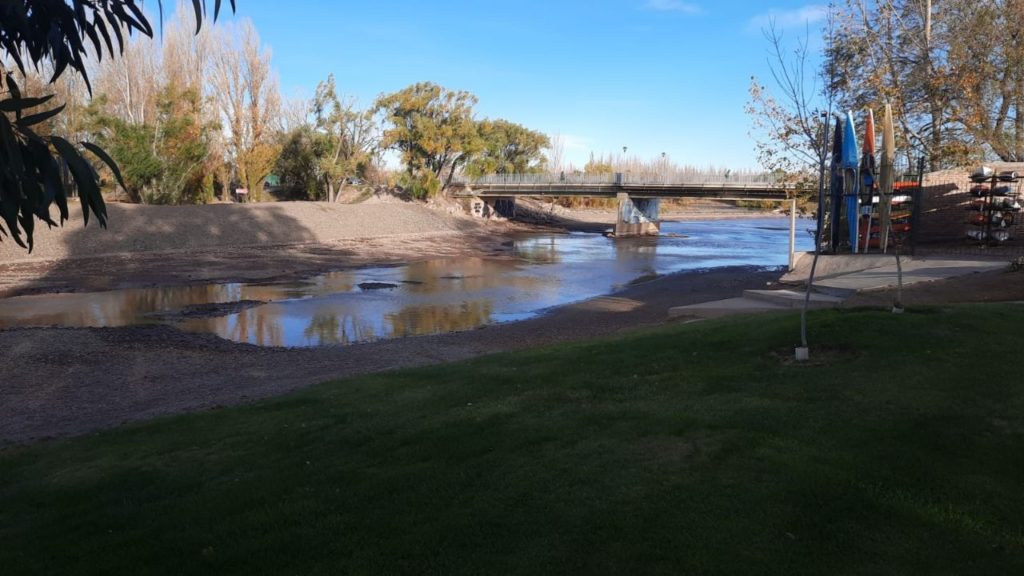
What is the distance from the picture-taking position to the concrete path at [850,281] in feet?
48.8

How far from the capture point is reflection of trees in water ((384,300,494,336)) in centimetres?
1912

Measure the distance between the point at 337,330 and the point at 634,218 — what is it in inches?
2104

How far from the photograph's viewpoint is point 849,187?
1848 cm

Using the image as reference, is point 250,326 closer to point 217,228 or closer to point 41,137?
point 41,137

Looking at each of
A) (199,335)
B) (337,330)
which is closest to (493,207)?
(337,330)

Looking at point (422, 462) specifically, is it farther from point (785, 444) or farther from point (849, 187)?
point (849, 187)

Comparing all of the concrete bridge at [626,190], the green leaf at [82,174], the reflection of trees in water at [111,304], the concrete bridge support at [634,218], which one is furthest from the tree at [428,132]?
the green leaf at [82,174]

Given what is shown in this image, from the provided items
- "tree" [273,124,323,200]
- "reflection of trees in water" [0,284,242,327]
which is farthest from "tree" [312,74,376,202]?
"reflection of trees in water" [0,284,242,327]

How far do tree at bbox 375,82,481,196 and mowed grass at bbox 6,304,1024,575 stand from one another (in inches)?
2678

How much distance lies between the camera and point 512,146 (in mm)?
100750

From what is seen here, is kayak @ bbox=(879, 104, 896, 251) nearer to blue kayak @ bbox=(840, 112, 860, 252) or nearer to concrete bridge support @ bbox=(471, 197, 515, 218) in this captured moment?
blue kayak @ bbox=(840, 112, 860, 252)

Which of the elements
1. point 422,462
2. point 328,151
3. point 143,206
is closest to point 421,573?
point 422,462

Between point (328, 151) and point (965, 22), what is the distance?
4920 centimetres

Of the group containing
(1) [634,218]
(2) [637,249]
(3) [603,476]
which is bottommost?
(2) [637,249]
